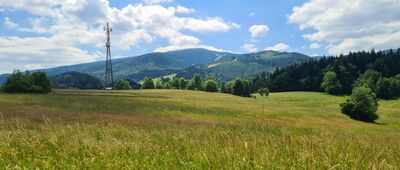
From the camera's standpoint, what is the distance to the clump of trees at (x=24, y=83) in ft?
309

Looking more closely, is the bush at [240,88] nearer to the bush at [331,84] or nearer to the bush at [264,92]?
the bush at [264,92]

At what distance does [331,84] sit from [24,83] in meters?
133

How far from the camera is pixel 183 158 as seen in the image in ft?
21.4

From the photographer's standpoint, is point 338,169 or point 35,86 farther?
point 35,86

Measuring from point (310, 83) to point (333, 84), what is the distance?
21.5 meters

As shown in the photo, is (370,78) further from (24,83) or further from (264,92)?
(24,83)

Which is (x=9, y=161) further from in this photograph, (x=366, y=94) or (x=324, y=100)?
(x=324, y=100)

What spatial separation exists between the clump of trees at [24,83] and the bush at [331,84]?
125910 millimetres

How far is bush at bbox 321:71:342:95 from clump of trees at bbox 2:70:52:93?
125910 mm

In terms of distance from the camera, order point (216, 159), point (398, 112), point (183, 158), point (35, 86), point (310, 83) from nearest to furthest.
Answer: point (216, 159) → point (183, 158) → point (35, 86) → point (398, 112) → point (310, 83)

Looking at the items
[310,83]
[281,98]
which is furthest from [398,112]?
[310,83]

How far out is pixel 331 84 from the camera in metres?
179

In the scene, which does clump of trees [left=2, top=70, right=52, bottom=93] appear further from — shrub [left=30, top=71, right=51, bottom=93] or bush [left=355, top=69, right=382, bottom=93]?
bush [left=355, top=69, right=382, bottom=93]

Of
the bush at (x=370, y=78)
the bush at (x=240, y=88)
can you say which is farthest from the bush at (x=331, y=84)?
the bush at (x=240, y=88)
